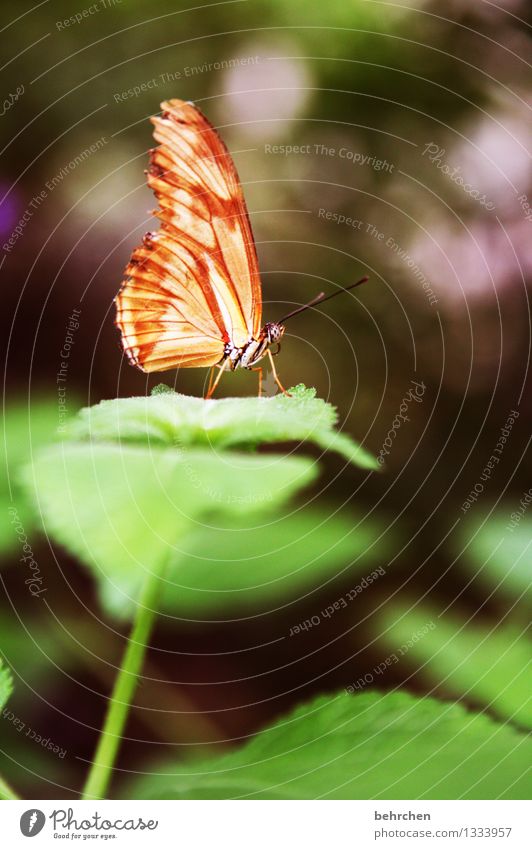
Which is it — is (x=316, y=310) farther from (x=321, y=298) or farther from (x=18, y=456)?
(x=18, y=456)

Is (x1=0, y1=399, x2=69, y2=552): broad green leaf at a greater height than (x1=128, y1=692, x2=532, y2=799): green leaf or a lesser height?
greater

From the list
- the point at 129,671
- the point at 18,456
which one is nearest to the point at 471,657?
the point at 129,671

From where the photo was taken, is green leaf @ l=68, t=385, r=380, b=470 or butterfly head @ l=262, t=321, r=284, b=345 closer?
green leaf @ l=68, t=385, r=380, b=470

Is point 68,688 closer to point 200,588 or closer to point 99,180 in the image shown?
point 200,588
